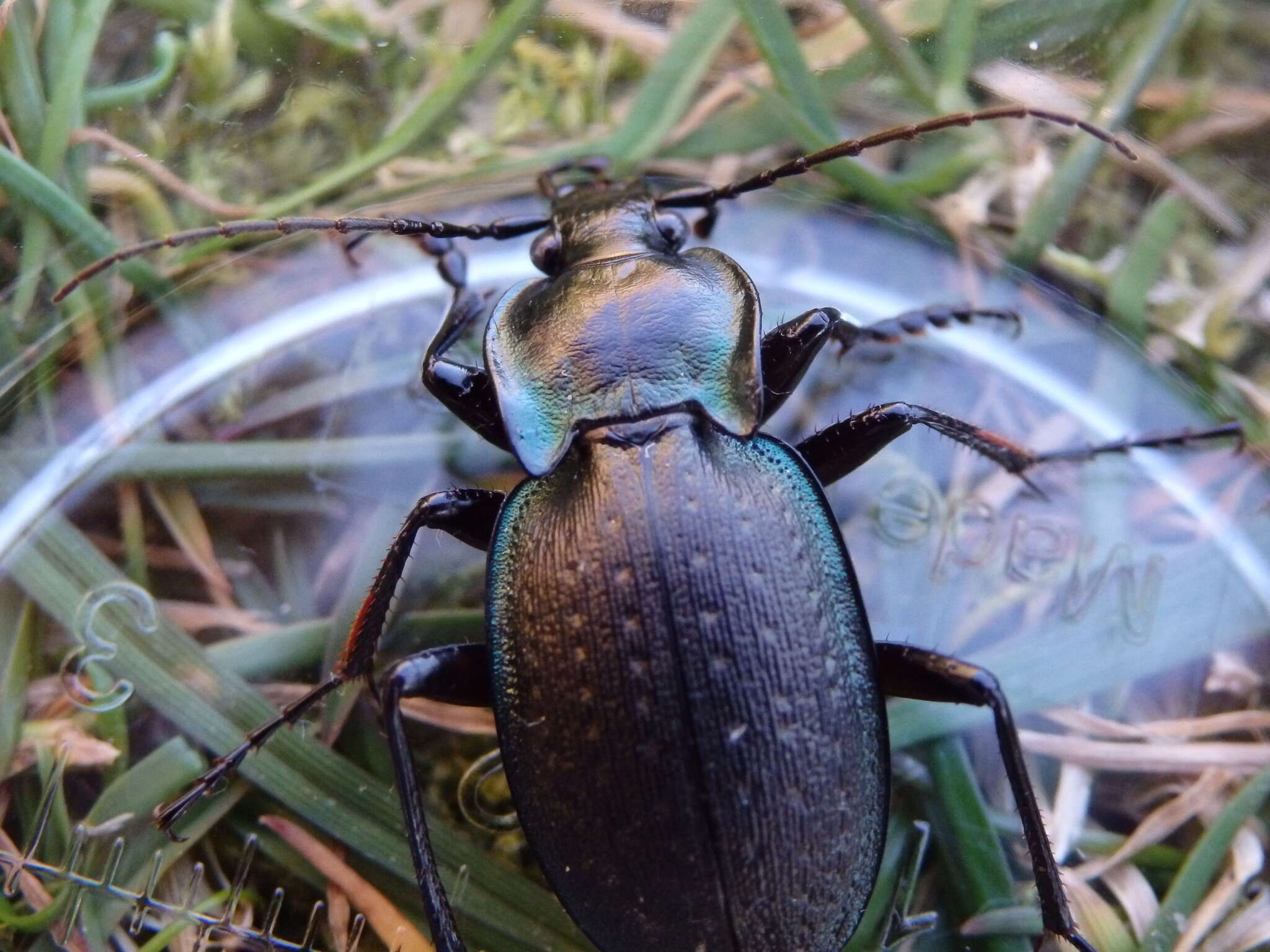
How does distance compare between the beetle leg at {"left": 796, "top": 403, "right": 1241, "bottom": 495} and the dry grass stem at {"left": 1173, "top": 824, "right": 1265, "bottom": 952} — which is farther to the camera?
the dry grass stem at {"left": 1173, "top": 824, "right": 1265, "bottom": 952}

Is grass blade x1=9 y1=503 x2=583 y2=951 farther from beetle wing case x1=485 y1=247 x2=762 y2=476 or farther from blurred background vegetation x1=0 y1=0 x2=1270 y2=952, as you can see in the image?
beetle wing case x1=485 y1=247 x2=762 y2=476

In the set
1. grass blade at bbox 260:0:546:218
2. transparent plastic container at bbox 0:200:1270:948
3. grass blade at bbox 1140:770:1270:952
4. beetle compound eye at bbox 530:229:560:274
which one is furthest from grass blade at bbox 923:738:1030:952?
grass blade at bbox 260:0:546:218

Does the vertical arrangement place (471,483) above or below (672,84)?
below

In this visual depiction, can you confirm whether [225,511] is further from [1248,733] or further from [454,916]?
[1248,733]

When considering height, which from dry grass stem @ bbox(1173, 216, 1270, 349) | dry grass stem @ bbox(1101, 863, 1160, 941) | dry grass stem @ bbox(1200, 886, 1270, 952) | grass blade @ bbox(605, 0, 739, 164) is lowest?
dry grass stem @ bbox(1200, 886, 1270, 952)

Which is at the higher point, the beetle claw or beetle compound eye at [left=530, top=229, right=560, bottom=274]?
beetle compound eye at [left=530, top=229, right=560, bottom=274]

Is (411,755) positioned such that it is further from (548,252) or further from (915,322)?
(915,322)

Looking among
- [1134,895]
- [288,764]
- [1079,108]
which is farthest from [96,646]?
[1079,108]
